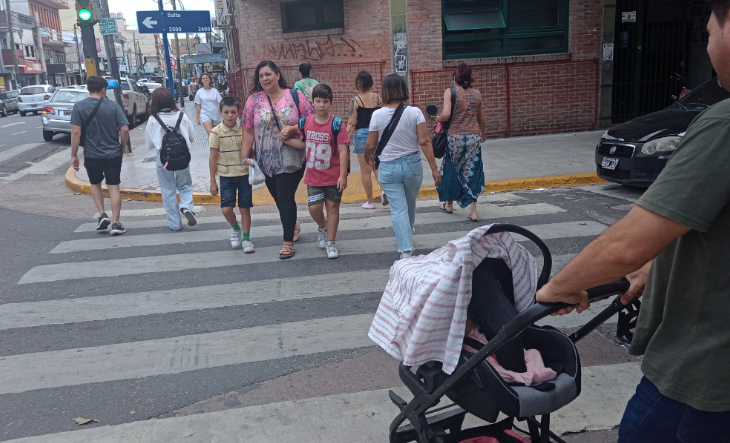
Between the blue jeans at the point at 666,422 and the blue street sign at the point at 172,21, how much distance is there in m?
17.3

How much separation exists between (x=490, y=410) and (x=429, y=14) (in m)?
12.9

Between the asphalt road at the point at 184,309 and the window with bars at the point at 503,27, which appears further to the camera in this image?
the window with bars at the point at 503,27

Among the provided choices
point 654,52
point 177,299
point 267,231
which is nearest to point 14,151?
point 267,231

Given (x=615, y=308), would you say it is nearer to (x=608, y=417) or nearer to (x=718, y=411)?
(x=718, y=411)

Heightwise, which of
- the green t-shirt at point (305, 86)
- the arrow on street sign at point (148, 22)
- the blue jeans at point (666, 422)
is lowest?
the blue jeans at point (666, 422)

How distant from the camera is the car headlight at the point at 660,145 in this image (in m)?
8.26

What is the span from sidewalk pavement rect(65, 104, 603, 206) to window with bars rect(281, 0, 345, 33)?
358cm

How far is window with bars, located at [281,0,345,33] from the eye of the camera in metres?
14.7

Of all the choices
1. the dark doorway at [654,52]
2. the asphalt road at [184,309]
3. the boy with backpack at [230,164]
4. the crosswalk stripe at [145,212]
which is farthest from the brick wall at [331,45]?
the boy with backpack at [230,164]

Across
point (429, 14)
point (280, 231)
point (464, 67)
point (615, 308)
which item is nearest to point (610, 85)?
point (429, 14)

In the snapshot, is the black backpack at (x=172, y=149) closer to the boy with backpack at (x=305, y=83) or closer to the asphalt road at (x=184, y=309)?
the asphalt road at (x=184, y=309)

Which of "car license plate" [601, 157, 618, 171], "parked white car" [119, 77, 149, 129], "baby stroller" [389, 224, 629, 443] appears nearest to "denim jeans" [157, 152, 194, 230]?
"car license plate" [601, 157, 618, 171]

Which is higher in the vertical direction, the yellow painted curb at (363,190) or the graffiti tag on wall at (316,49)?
the graffiti tag on wall at (316,49)

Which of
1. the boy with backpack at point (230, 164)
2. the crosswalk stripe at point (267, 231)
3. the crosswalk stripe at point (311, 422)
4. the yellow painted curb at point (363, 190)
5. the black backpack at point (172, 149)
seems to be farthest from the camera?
the yellow painted curb at point (363, 190)
